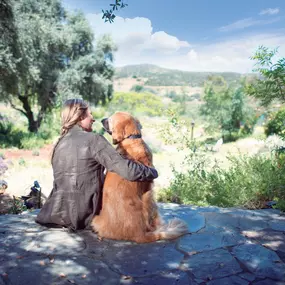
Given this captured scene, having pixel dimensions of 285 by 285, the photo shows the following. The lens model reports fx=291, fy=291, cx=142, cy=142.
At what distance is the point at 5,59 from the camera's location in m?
13.0

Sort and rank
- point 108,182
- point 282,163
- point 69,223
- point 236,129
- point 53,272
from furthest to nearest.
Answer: point 236,129, point 282,163, point 69,223, point 108,182, point 53,272

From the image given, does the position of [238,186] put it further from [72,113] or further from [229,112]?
[229,112]

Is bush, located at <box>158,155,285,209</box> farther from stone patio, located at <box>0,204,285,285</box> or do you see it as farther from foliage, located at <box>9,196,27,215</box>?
foliage, located at <box>9,196,27,215</box>

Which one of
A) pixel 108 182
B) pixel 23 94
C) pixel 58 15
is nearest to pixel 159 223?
pixel 108 182

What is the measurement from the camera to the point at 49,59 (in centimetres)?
1791

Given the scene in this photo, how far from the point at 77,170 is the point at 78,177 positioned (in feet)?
0.24

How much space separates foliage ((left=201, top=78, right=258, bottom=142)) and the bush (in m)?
19.7

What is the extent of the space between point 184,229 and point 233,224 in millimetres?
726

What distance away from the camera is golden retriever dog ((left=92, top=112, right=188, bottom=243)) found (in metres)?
2.76

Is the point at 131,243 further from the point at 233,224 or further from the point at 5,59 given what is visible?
the point at 5,59

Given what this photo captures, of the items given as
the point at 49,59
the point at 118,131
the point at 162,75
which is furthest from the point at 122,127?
the point at 162,75

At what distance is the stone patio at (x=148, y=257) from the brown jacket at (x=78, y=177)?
204mm

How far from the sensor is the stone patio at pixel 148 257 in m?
2.28

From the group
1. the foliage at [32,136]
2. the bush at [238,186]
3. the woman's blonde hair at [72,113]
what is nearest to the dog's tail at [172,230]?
the woman's blonde hair at [72,113]
